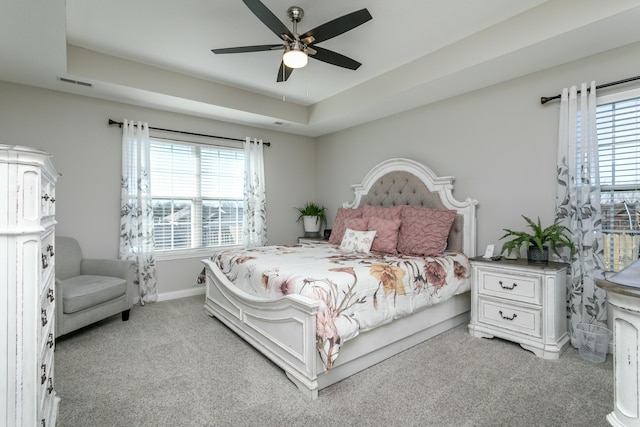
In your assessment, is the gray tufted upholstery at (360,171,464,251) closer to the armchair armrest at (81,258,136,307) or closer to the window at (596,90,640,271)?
the window at (596,90,640,271)

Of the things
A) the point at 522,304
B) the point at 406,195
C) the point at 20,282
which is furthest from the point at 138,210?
the point at 522,304

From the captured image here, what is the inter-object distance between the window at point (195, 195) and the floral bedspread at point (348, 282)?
50.7 inches

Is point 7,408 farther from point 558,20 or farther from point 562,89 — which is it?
point 562,89

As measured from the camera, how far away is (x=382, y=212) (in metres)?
3.78

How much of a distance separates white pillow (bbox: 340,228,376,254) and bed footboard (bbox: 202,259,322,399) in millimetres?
1322

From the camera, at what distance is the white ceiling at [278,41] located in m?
2.30

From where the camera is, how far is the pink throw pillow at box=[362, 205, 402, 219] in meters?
3.64

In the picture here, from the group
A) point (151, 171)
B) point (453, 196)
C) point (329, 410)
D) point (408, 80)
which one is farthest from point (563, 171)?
point (151, 171)

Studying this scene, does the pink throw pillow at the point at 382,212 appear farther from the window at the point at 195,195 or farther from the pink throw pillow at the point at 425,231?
the window at the point at 195,195

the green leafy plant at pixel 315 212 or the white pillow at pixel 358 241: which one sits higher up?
the green leafy plant at pixel 315 212

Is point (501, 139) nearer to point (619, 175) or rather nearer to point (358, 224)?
point (619, 175)

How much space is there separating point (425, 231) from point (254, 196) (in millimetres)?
2560

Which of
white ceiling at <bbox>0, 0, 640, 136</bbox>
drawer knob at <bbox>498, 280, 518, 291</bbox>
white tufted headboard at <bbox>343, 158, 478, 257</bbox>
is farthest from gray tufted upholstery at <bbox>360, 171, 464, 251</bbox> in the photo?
white ceiling at <bbox>0, 0, 640, 136</bbox>

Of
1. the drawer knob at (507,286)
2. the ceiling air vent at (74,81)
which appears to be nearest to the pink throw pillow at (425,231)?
the drawer knob at (507,286)
